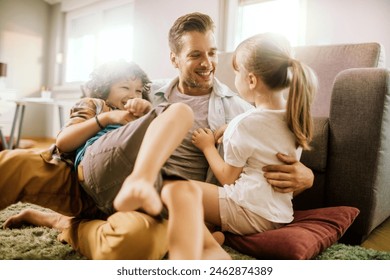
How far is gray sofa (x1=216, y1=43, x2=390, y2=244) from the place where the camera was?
2.35ft

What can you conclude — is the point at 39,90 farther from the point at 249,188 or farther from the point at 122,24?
the point at 249,188

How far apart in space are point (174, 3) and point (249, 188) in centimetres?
49

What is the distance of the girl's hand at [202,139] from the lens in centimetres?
61

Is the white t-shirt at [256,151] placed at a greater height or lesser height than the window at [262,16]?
lesser

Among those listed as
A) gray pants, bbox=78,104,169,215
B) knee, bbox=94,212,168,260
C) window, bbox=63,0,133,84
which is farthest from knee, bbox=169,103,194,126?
window, bbox=63,0,133,84

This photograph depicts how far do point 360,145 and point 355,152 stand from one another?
0.02m

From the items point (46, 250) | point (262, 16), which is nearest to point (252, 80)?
point (262, 16)

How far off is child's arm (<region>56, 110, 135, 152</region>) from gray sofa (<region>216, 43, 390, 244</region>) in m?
0.44

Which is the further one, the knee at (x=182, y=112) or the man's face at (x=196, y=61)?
the man's face at (x=196, y=61)

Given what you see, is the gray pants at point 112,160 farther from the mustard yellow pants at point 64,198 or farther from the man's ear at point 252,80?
the man's ear at point 252,80

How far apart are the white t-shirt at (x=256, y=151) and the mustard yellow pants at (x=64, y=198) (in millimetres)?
180

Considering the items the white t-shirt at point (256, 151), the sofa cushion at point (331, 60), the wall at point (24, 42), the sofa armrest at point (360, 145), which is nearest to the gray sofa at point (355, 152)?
the sofa armrest at point (360, 145)

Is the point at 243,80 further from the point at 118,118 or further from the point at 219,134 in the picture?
the point at 118,118

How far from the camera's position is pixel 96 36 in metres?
0.81
